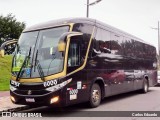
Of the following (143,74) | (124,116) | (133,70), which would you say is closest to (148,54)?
(143,74)

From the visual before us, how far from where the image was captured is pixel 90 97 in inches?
474

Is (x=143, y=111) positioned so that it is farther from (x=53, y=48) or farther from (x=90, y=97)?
(x=53, y=48)

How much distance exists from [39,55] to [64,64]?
1.01 metres

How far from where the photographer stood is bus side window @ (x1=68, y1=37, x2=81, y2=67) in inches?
430

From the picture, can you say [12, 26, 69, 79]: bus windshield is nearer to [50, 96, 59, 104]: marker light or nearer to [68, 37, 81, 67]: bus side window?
[68, 37, 81, 67]: bus side window

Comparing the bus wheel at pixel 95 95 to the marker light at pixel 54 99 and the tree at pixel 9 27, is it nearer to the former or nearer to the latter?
the marker light at pixel 54 99

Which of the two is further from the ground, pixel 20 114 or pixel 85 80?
pixel 85 80

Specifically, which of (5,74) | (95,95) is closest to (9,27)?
(5,74)

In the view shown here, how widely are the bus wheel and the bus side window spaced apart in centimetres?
150

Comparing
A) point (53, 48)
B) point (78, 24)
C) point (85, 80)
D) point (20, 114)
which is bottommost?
point (20, 114)

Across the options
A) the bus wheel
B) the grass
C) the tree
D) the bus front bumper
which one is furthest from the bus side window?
the tree

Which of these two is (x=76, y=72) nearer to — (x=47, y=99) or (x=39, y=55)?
(x=39, y=55)

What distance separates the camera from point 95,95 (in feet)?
40.9

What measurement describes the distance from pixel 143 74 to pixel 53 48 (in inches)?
387
